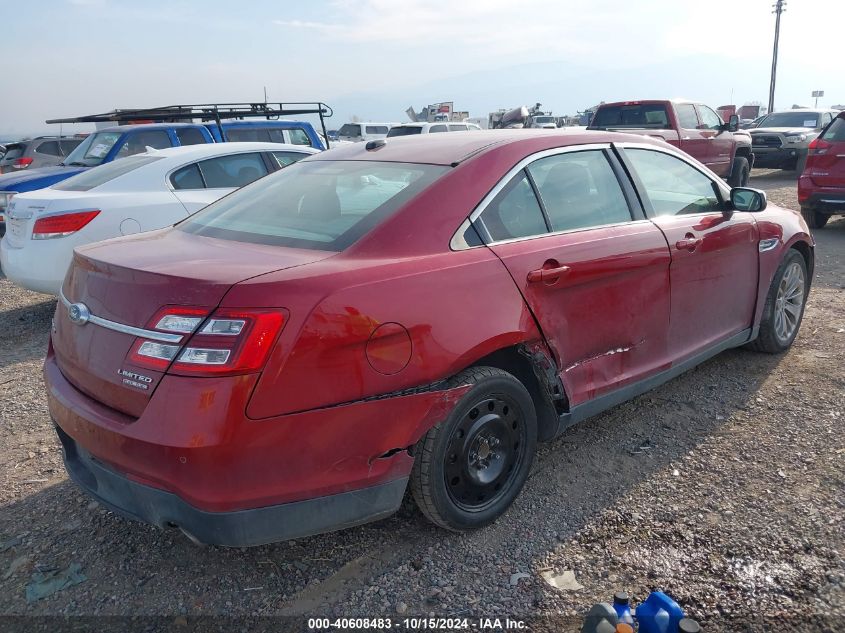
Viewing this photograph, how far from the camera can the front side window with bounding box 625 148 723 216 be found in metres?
3.73

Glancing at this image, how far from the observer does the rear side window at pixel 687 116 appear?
510 inches

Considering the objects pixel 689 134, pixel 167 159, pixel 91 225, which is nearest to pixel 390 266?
pixel 91 225

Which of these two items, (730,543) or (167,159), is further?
(167,159)

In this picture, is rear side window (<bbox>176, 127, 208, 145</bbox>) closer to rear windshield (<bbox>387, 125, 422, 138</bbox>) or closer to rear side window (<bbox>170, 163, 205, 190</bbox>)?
rear side window (<bbox>170, 163, 205, 190</bbox>)

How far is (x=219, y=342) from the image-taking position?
2191mm

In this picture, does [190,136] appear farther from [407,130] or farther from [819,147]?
[407,130]

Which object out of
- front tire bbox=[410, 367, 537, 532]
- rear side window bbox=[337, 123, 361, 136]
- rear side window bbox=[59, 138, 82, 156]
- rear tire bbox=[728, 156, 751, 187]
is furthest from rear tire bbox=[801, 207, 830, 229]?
rear side window bbox=[337, 123, 361, 136]

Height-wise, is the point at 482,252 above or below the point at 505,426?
above

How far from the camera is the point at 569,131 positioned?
3.57 metres

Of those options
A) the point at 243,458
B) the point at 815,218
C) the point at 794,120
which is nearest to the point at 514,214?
the point at 243,458

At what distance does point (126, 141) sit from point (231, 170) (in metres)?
3.29

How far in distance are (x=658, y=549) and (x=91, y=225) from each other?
5.12 metres

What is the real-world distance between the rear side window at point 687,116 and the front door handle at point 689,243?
10.1 metres

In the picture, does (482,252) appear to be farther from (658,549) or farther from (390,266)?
(658,549)
